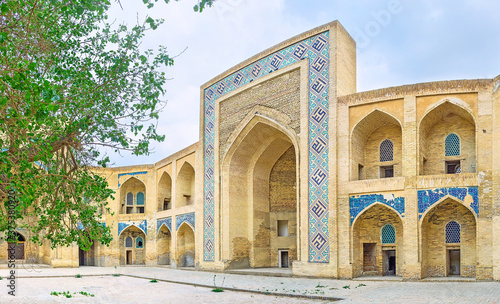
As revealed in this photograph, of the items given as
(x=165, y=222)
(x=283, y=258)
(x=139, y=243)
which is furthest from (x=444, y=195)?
(x=139, y=243)

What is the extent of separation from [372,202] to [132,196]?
1328 cm

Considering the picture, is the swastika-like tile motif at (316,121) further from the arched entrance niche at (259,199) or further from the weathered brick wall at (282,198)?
the weathered brick wall at (282,198)

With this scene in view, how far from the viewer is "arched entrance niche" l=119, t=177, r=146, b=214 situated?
2167cm

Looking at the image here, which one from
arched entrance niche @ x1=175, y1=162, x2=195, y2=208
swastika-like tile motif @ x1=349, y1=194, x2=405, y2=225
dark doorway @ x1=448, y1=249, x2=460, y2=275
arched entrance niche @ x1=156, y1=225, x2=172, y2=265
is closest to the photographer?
swastika-like tile motif @ x1=349, y1=194, x2=405, y2=225

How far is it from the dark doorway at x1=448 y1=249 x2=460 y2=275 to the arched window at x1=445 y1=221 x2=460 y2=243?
294 mm

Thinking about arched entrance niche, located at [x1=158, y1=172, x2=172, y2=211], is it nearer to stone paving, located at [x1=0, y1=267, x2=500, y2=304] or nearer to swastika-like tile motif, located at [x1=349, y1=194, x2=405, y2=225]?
stone paving, located at [x1=0, y1=267, x2=500, y2=304]

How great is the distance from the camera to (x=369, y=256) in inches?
488

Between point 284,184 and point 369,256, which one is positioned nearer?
point 369,256

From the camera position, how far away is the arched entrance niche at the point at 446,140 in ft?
37.4

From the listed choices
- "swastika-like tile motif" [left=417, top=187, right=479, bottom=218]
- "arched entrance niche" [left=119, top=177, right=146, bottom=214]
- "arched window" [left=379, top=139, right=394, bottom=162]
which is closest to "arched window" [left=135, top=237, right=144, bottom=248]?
"arched entrance niche" [left=119, top=177, right=146, bottom=214]

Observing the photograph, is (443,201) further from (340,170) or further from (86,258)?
(86,258)

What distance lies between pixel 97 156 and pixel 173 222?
12.1 m

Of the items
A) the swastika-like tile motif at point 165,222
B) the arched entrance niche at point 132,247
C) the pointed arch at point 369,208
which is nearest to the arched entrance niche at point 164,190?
the swastika-like tile motif at point 165,222

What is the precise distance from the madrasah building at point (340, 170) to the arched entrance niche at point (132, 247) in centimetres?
586
